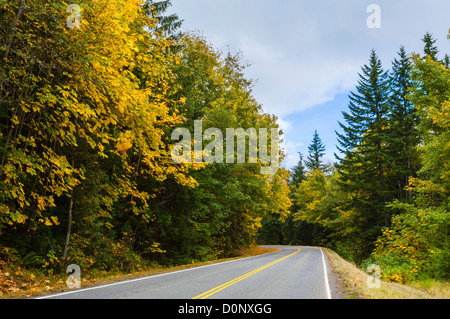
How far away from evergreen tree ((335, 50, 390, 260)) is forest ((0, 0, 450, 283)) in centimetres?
16

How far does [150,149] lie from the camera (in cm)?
1335

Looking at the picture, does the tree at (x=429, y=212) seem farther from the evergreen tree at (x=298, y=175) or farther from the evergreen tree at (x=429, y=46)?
the evergreen tree at (x=298, y=175)

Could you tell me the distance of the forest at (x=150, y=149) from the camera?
7305mm

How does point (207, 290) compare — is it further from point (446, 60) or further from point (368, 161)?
point (446, 60)

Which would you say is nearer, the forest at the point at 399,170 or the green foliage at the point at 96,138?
the green foliage at the point at 96,138

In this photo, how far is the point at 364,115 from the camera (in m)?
31.9

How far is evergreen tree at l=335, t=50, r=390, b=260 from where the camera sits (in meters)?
28.0

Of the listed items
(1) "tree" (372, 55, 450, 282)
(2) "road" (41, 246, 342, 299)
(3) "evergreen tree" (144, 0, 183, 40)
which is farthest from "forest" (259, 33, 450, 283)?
(3) "evergreen tree" (144, 0, 183, 40)

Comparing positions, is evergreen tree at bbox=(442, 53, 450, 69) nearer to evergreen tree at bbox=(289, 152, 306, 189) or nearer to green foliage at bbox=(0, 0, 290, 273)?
green foliage at bbox=(0, 0, 290, 273)

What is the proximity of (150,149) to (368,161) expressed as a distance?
22348 mm

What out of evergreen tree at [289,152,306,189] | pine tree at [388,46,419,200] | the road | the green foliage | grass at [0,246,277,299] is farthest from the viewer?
evergreen tree at [289,152,306,189]

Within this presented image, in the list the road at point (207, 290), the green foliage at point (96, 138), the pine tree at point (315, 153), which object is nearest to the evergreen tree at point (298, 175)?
the pine tree at point (315, 153)

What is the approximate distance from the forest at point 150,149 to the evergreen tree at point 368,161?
160 mm

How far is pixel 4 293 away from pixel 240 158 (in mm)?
19126
